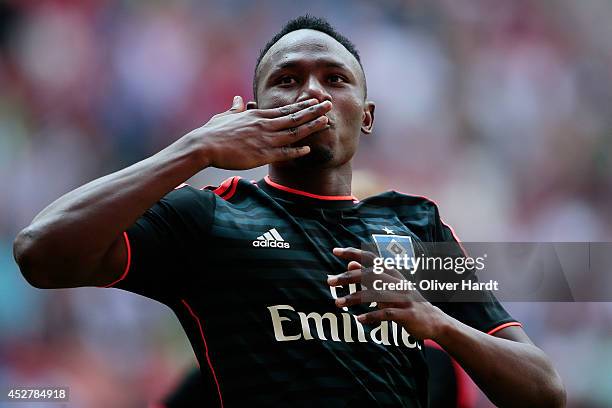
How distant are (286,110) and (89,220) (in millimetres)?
677

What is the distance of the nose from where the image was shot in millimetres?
2443

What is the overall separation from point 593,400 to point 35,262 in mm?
3600

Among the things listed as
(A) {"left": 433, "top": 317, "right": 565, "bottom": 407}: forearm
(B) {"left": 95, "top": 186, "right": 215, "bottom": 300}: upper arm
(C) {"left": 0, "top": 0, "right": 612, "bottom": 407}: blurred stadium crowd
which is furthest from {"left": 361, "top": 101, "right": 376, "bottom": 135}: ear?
(C) {"left": 0, "top": 0, "right": 612, "bottom": 407}: blurred stadium crowd

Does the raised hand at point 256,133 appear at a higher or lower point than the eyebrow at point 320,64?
lower

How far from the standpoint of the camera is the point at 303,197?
2559mm

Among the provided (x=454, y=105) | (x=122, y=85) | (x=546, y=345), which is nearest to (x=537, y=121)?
(x=454, y=105)

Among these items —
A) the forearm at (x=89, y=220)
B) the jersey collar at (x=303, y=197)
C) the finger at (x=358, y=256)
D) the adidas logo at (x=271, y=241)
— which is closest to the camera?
the forearm at (x=89, y=220)

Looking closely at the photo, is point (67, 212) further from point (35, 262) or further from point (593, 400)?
point (593, 400)

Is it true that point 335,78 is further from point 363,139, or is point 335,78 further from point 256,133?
point 363,139

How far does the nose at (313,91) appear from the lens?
96.2 inches

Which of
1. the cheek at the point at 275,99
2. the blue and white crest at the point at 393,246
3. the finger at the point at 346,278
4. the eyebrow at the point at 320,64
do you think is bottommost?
the blue and white crest at the point at 393,246

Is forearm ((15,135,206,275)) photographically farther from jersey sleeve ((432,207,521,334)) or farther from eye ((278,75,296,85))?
jersey sleeve ((432,207,521,334))

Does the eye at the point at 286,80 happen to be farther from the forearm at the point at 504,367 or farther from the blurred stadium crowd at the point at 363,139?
the blurred stadium crowd at the point at 363,139

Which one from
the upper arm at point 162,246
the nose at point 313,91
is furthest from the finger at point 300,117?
the upper arm at point 162,246
